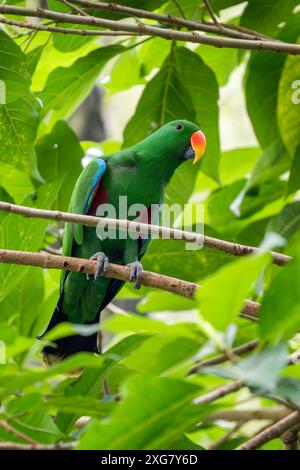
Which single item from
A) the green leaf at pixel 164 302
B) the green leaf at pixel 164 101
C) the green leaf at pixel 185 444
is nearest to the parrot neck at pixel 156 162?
the green leaf at pixel 164 101

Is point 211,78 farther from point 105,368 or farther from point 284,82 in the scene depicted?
point 105,368

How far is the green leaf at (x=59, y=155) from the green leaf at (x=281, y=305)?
2.14m

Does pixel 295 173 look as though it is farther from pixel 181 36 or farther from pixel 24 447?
pixel 24 447

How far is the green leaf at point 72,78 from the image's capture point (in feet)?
10.1

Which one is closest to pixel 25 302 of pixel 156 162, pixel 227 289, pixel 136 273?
pixel 136 273

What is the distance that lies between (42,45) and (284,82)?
1081 mm

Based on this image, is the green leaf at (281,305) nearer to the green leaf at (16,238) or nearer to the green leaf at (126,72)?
the green leaf at (16,238)

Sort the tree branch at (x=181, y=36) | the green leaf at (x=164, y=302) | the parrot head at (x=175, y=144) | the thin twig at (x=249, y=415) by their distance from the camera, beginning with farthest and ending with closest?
the parrot head at (x=175, y=144)
the tree branch at (x=181, y=36)
the green leaf at (x=164, y=302)
the thin twig at (x=249, y=415)

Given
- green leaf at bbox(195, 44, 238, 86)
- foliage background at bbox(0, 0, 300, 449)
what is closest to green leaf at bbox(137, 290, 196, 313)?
foliage background at bbox(0, 0, 300, 449)

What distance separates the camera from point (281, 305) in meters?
1.33

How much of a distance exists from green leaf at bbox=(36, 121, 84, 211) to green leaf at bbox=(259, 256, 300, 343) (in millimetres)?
2143

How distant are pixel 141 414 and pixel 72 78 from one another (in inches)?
82.6
